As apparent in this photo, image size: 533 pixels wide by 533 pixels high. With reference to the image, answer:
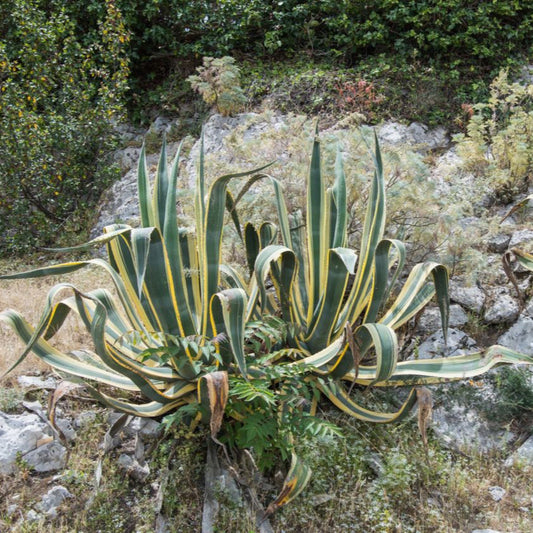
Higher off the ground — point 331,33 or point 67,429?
point 331,33

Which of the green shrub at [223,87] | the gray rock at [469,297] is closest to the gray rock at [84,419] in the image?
the gray rock at [469,297]

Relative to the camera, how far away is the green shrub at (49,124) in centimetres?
630

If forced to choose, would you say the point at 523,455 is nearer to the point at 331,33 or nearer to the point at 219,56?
the point at 331,33

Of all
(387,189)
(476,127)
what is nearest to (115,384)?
(387,189)

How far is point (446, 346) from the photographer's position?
3562 millimetres

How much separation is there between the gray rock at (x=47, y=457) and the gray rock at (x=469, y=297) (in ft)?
7.98

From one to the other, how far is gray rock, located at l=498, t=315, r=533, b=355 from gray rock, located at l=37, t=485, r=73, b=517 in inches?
97.6

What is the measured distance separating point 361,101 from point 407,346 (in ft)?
11.6

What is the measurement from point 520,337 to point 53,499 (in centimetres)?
262

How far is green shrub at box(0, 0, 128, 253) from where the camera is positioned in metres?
6.30

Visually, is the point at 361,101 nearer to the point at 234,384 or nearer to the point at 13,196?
the point at 13,196

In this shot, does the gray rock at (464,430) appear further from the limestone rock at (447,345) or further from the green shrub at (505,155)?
the green shrub at (505,155)

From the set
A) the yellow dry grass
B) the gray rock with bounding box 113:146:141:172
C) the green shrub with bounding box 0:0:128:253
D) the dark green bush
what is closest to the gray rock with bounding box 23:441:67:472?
the yellow dry grass

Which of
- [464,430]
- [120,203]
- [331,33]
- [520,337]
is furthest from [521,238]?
[331,33]
